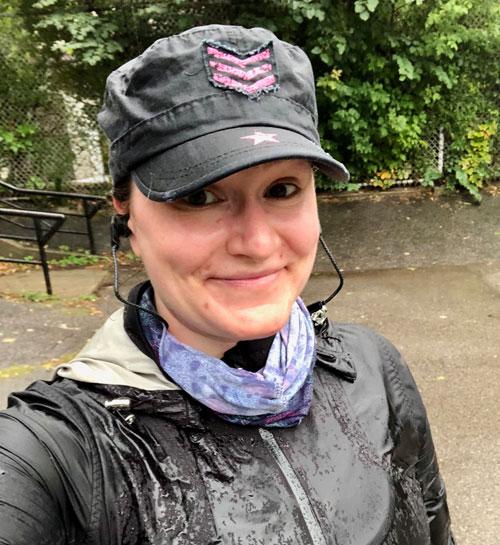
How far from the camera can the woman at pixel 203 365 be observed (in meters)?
1.08

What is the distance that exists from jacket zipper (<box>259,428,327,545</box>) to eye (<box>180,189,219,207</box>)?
1.67ft

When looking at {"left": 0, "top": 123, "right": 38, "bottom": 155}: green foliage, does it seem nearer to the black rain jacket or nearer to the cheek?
the black rain jacket

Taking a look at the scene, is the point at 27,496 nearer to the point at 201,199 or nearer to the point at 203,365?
the point at 203,365

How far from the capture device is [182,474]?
1.15m

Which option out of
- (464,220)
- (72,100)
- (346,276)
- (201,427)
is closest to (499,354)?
(346,276)

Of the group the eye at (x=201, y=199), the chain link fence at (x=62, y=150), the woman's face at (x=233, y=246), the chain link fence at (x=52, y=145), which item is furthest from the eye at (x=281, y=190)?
the chain link fence at (x=52, y=145)

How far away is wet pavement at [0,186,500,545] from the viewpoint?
364cm

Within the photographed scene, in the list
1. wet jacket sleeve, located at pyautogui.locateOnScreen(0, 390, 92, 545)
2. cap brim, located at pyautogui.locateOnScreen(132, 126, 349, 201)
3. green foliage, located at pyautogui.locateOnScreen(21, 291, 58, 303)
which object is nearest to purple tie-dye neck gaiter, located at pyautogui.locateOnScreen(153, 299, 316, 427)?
wet jacket sleeve, located at pyautogui.locateOnScreen(0, 390, 92, 545)

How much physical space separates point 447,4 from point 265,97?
22.9 feet

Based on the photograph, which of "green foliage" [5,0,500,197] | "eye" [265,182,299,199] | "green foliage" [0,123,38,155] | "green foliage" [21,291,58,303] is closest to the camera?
"eye" [265,182,299,199]

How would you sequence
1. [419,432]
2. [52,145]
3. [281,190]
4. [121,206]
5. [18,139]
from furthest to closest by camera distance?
[52,145] < [18,139] < [419,432] < [121,206] < [281,190]

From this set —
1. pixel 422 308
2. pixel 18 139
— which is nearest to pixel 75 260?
pixel 18 139

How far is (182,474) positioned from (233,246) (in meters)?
0.45

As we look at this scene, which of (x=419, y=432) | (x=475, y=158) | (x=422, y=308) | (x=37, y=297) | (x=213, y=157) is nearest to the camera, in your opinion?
(x=213, y=157)
